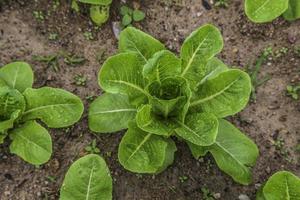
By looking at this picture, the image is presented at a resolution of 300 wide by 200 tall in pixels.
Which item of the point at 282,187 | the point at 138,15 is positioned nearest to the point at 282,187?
the point at 282,187

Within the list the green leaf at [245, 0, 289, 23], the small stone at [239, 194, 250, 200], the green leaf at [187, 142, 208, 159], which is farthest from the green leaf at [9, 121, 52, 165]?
the green leaf at [245, 0, 289, 23]

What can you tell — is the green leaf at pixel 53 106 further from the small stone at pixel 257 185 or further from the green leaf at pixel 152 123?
the small stone at pixel 257 185

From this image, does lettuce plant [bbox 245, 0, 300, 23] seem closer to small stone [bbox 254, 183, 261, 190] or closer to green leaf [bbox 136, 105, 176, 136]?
green leaf [bbox 136, 105, 176, 136]

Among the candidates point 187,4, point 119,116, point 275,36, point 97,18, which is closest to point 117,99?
point 119,116

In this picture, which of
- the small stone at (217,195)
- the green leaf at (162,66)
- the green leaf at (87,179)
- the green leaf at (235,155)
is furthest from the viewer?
the small stone at (217,195)

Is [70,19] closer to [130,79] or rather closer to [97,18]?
[97,18]

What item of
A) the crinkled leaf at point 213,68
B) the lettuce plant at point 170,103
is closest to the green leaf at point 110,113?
the lettuce plant at point 170,103
